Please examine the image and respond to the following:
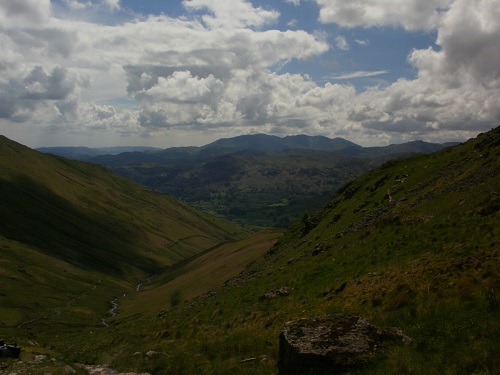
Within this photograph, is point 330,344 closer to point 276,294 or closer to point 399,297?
point 399,297

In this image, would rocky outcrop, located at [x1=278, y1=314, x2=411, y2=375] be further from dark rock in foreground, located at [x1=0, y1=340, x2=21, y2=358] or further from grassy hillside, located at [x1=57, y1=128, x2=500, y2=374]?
dark rock in foreground, located at [x1=0, y1=340, x2=21, y2=358]

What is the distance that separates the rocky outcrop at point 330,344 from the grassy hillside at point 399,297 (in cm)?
79

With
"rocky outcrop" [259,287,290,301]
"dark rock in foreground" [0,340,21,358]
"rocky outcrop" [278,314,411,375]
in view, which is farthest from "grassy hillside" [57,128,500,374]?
"dark rock in foreground" [0,340,21,358]

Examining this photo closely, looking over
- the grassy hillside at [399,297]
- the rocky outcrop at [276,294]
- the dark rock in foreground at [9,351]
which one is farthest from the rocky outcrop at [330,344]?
the dark rock in foreground at [9,351]

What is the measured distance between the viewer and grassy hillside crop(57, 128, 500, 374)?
16781mm

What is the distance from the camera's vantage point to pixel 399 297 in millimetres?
24703

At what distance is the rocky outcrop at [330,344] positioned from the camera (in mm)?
16797

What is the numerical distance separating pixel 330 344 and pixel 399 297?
9.33 m

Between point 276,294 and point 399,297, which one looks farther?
point 276,294

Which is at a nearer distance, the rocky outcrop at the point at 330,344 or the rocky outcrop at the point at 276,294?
the rocky outcrop at the point at 330,344

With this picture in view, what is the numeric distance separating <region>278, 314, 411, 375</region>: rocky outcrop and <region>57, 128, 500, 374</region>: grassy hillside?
0.79m

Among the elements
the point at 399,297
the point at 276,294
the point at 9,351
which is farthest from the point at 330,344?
the point at 9,351

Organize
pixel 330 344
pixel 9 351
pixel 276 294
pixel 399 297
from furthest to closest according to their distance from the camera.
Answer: pixel 276 294 < pixel 9 351 < pixel 399 297 < pixel 330 344

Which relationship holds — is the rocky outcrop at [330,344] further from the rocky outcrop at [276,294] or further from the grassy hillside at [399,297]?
the rocky outcrop at [276,294]
